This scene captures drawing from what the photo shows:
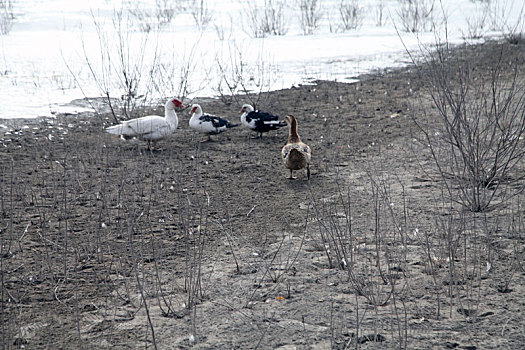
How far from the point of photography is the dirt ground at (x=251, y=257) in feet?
13.2

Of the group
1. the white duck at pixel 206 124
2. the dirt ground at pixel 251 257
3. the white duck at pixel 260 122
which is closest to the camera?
the dirt ground at pixel 251 257

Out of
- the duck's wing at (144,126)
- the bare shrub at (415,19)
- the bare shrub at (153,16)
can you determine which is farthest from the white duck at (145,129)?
the bare shrub at (153,16)

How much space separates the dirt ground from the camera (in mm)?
4020

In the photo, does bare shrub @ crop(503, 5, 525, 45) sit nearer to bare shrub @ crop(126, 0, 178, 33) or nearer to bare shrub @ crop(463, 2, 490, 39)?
bare shrub @ crop(463, 2, 490, 39)

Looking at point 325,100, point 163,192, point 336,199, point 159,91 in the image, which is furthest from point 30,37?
point 336,199

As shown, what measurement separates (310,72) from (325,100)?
3.38 m

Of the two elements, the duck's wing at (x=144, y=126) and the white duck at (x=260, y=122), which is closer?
the duck's wing at (x=144, y=126)

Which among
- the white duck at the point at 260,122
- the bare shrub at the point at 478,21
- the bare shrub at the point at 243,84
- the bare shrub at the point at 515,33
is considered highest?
the bare shrub at the point at 478,21

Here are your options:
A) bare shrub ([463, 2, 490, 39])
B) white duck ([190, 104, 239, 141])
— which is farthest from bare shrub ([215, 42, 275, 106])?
bare shrub ([463, 2, 490, 39])

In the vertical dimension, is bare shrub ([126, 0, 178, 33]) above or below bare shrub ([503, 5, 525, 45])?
above

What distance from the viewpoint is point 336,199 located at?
6.73 meters

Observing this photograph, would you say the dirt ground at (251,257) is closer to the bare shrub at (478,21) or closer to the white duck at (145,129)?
the white duck at (145,129)

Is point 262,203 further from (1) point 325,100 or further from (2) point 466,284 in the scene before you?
(1) point 325,100

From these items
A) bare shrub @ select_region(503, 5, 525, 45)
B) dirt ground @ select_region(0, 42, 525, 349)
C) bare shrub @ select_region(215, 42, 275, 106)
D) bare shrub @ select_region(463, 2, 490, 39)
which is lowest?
dirt ground @ select_region(0, 42, 525, 349)
